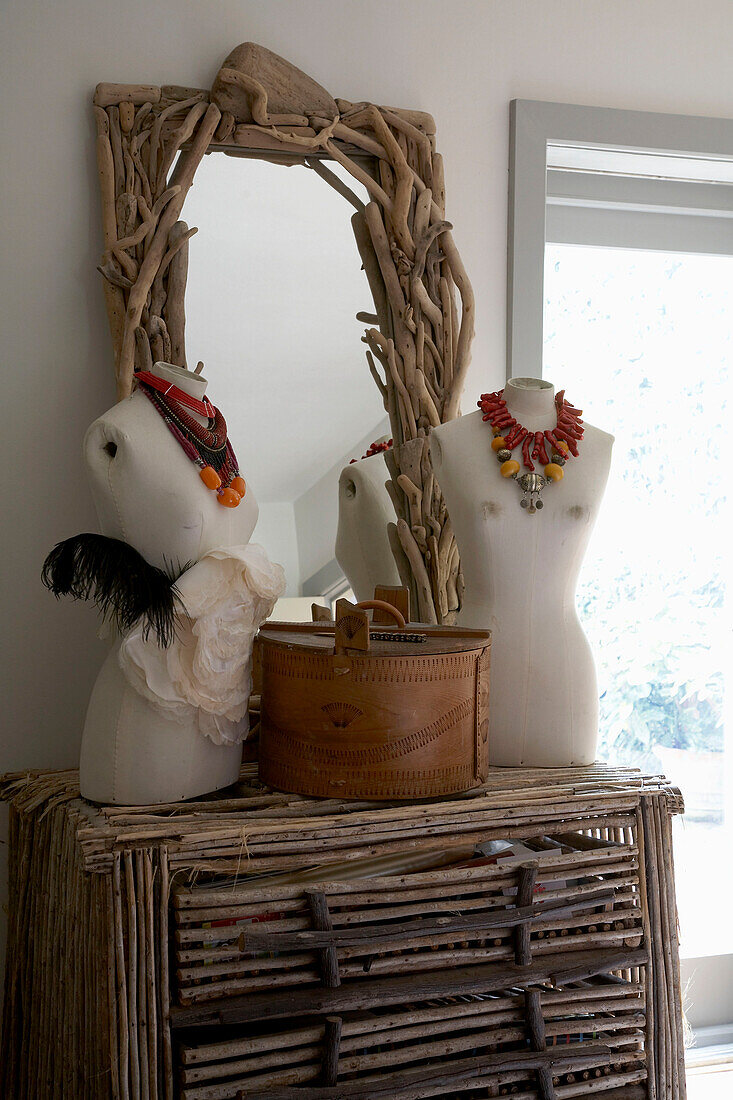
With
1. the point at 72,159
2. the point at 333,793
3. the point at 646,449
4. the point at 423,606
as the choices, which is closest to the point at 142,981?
the point at 333,793

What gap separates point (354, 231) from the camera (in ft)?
5.01

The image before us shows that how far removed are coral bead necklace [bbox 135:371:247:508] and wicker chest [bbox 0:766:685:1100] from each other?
1.19 ft

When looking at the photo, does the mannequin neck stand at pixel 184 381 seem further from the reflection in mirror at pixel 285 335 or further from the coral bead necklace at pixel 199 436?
the reflection in mirror at pixel 285 335

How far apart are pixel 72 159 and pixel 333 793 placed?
3.26 feet

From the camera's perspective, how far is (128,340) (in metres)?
1.38

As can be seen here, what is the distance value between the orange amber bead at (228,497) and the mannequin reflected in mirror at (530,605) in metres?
0.31

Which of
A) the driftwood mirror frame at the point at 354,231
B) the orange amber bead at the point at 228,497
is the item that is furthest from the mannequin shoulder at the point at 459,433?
the orange amber bead at the point at 228,497

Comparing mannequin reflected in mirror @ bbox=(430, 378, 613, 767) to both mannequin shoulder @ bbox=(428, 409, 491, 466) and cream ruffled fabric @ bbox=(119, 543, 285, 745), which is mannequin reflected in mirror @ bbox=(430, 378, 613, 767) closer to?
mannequin shoulder @ bbox=(428, 409, 491, 466)

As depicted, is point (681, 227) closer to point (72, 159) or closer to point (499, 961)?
point (72, 159)

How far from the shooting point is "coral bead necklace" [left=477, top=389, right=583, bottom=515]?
1.27 meters

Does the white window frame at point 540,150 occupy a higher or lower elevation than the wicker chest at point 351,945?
higher

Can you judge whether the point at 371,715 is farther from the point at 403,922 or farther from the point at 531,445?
the point at 531,445

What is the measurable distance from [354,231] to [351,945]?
41.1 inches

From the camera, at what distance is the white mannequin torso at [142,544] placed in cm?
109
